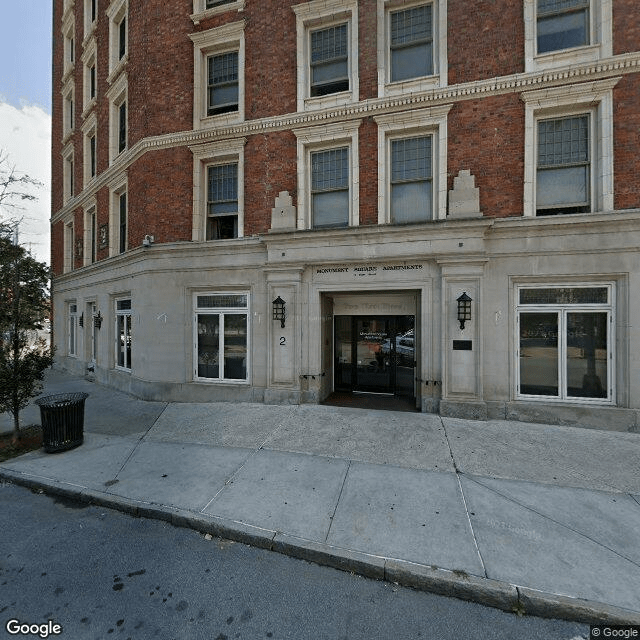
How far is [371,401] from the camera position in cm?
948

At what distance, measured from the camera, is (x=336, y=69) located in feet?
30.6

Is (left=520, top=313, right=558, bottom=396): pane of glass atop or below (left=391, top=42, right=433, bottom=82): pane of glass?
below

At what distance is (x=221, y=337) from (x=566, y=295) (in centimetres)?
909

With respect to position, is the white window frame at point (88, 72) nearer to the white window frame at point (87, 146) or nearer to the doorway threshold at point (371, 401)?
the white window frame at point (87, 146)

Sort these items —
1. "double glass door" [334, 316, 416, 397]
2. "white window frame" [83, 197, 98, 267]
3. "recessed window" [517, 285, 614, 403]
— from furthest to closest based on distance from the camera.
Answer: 1. "white window frame" [83, 197, 98, 267]
2. "double glass door" [334, 316, 416, 397]
3. "recessed window" [517, 285, 614, 403]

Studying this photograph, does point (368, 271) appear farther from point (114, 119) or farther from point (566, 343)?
point (114, 119)

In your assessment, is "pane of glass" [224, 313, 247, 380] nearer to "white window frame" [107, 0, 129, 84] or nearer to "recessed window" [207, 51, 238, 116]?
"recessed window" [207, 51, 238, 116]

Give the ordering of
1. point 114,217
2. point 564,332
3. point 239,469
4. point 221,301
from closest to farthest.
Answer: point 239,469, point 564,332, point 221,301, point 114,217

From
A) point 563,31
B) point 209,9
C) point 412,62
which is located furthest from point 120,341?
point 563,31

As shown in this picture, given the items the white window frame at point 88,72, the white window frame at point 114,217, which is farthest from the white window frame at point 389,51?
the white window frame at point 88,72

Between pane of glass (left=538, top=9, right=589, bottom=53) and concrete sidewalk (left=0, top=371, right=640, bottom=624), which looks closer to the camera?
concrete sidewalk (left=0, top=371, right=640, bottom=624)

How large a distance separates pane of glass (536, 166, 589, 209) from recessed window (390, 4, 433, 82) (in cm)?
406

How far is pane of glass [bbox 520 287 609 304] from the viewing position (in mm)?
7617

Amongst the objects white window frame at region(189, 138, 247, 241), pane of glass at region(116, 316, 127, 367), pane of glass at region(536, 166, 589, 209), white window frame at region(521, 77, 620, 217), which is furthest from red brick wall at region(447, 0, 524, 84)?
pane of glass at region(116, 316, 127, 367)
